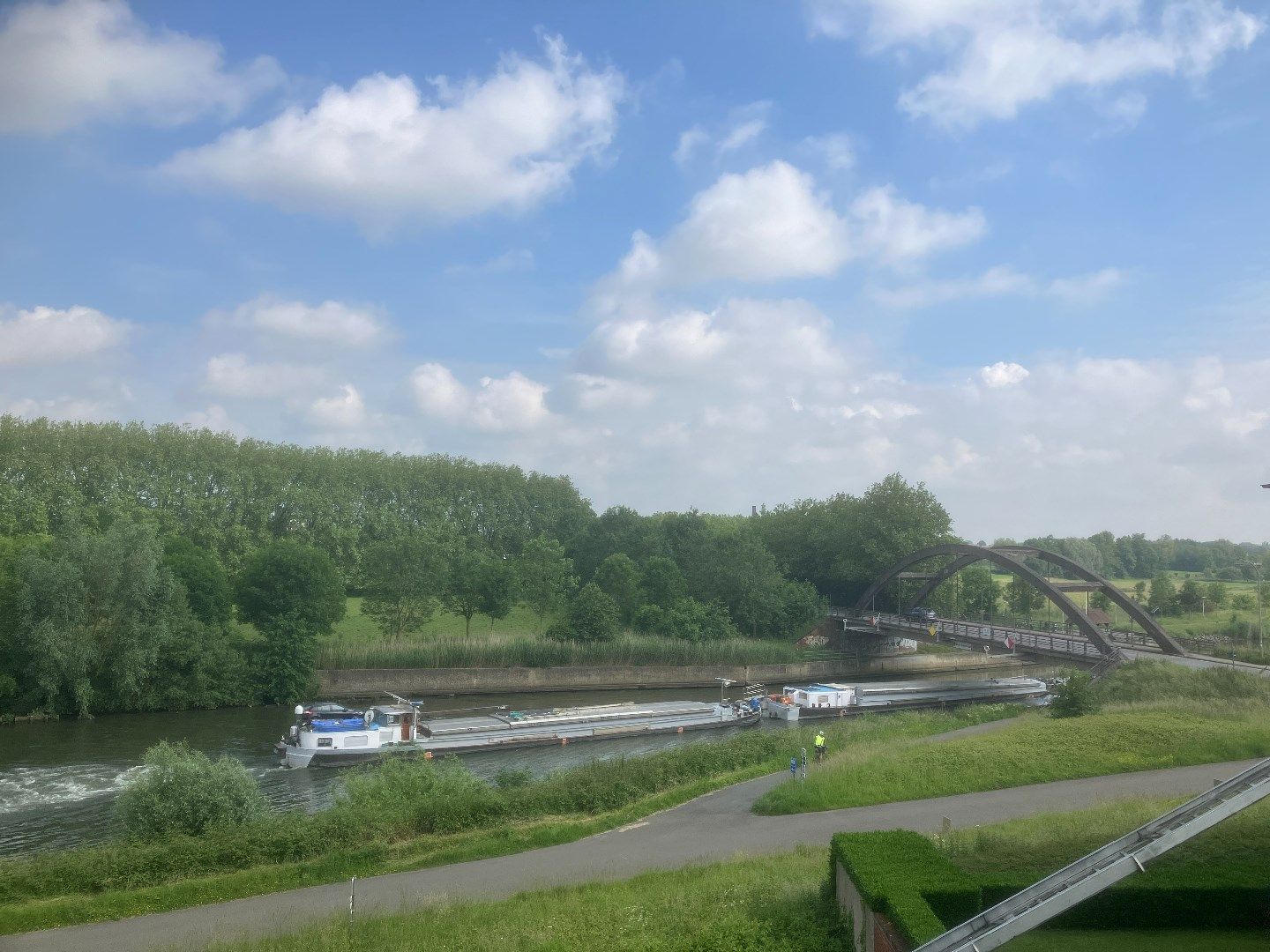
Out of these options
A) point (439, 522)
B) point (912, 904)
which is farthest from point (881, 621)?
point (912, 904)

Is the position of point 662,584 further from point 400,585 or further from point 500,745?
point 500,745

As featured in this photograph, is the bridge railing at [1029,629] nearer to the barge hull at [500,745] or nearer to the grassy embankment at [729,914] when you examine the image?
the barge hull at [500,745]

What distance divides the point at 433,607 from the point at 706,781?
4076 cm

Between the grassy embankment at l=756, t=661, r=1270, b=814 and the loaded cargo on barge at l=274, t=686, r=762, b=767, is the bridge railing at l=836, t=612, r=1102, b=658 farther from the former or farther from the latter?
the grassy embankment at l=756, t=661, r=1270, b=814

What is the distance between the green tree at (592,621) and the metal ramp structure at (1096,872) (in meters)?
53.9

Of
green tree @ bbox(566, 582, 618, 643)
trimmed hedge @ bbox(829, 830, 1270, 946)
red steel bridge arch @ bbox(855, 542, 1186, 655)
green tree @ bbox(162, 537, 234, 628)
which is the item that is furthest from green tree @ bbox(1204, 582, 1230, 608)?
trimmed hedge @ bbox(829, 830, 1270, 946)

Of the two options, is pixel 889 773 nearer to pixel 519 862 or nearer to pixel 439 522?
pixel 519 862

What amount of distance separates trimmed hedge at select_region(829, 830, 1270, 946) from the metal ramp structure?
5.59ft

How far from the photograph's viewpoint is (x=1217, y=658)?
50500mm

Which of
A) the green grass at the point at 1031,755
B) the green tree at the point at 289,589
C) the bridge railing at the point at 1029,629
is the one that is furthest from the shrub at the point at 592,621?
the green grass at the point at 1031,755

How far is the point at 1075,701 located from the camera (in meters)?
35.9

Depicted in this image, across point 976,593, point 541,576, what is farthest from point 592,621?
point 976,593

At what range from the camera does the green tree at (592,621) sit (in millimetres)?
64625

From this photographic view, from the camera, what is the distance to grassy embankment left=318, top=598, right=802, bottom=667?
5719cm
